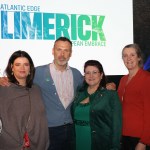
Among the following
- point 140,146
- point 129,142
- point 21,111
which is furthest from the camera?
point 129,142

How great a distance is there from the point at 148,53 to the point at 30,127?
2276 millimetres

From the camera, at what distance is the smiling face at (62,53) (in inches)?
110

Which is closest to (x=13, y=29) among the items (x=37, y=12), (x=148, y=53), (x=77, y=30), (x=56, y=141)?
(x=37, y=12)

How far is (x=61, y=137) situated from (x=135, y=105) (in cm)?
78

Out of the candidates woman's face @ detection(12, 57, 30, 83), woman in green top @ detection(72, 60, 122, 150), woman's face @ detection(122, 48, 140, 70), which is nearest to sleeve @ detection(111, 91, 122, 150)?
woman in green top @ detection(72, 60, 122, 150)

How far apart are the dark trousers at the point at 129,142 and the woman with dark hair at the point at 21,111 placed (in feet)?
2.27

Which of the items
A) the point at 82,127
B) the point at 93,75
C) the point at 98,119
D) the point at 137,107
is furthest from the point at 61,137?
the point at 137,107

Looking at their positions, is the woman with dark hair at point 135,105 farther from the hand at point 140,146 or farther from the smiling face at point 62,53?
the smiling face at point 62,53

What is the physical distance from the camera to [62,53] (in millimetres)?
2793

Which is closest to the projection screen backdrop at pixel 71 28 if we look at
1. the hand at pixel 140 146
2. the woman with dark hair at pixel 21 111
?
the woman with dark hair at pixel 21 111

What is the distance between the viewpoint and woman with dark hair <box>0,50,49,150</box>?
88.3 inches

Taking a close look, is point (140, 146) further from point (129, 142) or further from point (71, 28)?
point (71, 28)

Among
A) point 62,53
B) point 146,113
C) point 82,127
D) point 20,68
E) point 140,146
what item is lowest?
point 140,146

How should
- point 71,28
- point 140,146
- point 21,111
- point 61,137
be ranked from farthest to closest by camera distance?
1. point 71,28
2. point 61,137
3. point 140,146
4. point 21,111
